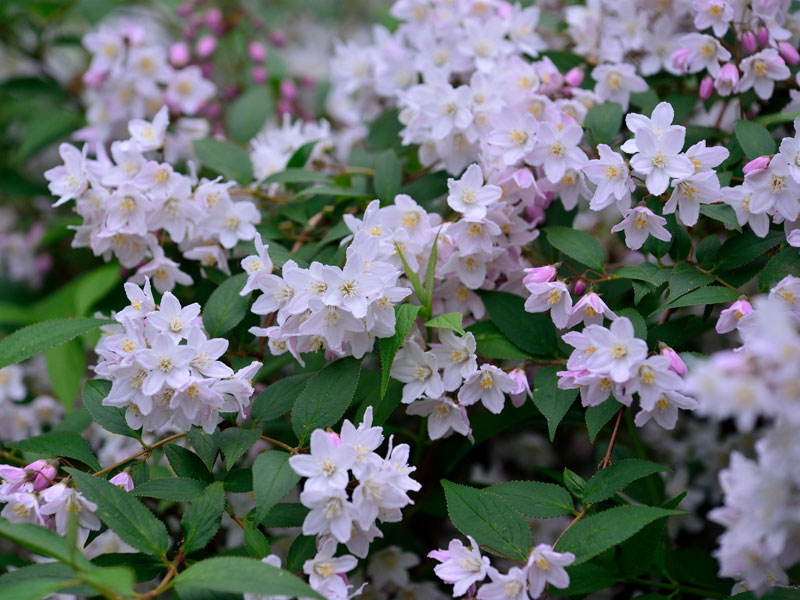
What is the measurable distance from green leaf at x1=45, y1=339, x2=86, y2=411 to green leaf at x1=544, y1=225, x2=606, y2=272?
1288mm

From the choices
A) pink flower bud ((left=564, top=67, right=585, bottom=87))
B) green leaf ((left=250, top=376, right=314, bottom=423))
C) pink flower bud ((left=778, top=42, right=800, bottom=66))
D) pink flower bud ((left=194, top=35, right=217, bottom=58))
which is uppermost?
pink flower bud ((left=778, top=42, right=800, bottom=66))

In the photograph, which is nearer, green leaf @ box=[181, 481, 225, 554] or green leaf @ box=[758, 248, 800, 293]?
green leaf @ box=[181, 481, 225, 554]

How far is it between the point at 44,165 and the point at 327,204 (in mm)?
1884

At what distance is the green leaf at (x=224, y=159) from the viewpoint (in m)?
1.82

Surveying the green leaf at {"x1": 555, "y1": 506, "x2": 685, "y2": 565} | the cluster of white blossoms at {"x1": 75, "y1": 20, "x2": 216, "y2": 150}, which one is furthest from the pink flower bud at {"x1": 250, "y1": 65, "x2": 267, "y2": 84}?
the green leaf at {"x1": 555, "y1": 506, "x2": 685, "y2": 565}

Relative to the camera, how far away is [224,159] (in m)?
1.87

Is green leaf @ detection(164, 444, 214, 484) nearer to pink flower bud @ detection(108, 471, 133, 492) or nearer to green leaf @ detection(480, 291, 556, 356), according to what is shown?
pink flower bud @ detection(108, 471, 133, 492)

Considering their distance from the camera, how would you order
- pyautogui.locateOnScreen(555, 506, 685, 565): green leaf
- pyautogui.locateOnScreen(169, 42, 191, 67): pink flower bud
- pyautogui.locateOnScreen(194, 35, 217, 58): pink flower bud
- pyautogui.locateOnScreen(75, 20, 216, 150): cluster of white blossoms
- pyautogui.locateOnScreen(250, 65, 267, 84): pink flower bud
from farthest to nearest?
pyautogui.locateOnScreen(250, 65, 267, 84): pink flower bud < pyautogui.locateOnScreen(194, 35, 217, 58): pink flower bud < pyautogui.locateOnScreen(169, 42, 191, 67): pink flower bud < pyautogui.locateOnScreen(75, 20, 216, 150): cluster of white blossoms < pyautogui.locateOnScreen(555, 506, 685, 565): green leaf

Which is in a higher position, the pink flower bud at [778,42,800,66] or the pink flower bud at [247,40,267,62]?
the pink flower bud at [778,42,800,66]

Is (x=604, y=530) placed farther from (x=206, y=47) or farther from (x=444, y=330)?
(x=206, y=47)

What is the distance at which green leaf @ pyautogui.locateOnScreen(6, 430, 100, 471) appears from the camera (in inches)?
54.8

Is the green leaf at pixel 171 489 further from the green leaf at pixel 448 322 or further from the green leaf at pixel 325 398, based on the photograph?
the green leaf at pixel 448 322

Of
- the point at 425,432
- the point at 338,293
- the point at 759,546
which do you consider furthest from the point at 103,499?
the point at 759,546

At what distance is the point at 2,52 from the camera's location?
10.7ft
